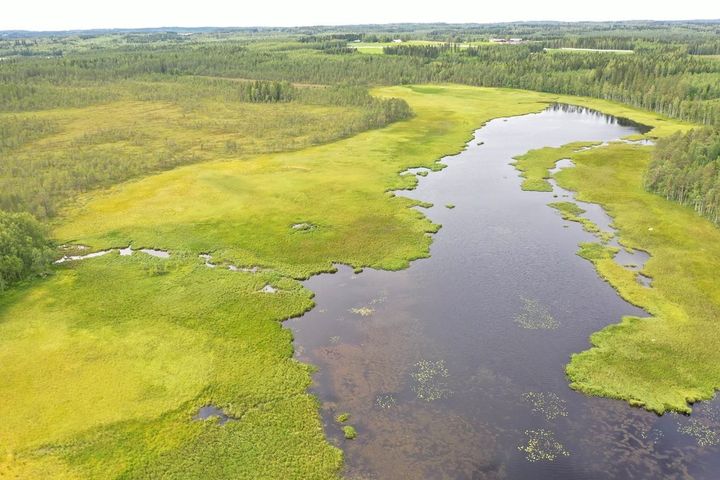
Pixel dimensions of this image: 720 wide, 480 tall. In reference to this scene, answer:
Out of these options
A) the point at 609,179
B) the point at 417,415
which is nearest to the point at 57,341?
the point at 417,415

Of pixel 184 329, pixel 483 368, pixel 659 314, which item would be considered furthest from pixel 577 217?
pixel 184 329

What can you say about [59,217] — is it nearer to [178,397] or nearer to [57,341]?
[57,341]

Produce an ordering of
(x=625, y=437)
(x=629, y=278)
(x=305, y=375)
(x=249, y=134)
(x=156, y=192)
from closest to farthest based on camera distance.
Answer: (x=625, y=437), (x=305, y=375), (x=629, y=278), (x=156, y=192), (x=249, y=134)

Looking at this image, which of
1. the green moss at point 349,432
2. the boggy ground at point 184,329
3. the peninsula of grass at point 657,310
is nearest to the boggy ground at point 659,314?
the peninsula of grass at point 657,310

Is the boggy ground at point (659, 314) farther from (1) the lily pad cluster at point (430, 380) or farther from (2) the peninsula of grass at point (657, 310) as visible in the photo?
(1) the lily pad cluster at point (430, 380)

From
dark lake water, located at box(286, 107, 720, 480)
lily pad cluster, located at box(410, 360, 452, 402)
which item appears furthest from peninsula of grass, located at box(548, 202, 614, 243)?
lily pad cluster, located at box(410, 360, 452, 402)

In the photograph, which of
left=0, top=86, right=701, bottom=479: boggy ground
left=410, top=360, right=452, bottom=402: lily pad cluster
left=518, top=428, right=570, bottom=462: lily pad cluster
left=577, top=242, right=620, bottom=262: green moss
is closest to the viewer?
left=518, top=428, right=570, bottom=462: lily pad cluster

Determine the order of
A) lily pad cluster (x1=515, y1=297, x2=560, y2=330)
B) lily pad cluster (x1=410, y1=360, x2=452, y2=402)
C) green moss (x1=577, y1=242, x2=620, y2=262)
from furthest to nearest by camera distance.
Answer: green moss (x1=577, y1=242, x2=620, y2=262) < lily pad cluster (x1=515, y1=297, x2=560, y2=330) < lily pad cluster (x1=410, y1=360, x2=452, y2=402)

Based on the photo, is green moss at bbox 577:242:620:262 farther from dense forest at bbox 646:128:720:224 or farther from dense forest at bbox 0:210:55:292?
dense forest at bbox 0:210:55:292
